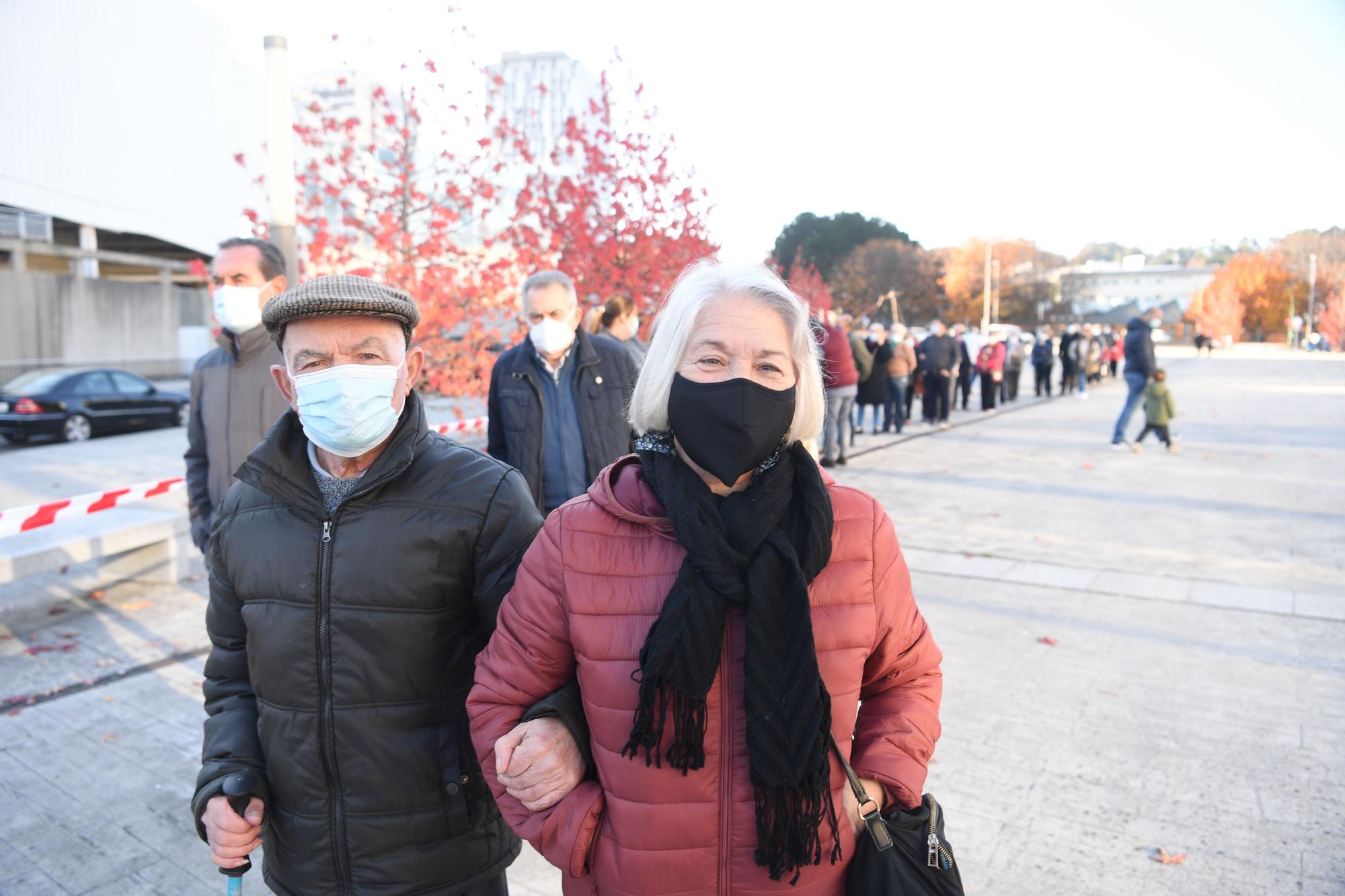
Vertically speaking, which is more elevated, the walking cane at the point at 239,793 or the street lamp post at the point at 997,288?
the street lamp post at the point at 997,288

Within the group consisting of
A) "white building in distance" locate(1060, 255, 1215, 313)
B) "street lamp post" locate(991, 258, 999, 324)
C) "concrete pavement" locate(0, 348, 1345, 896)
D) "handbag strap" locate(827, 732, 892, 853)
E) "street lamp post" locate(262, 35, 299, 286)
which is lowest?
"concrete pavement" locate(0, 348, 1345, 896)

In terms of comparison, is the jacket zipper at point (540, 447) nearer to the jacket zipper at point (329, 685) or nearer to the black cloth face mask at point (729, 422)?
the jacket zipper at point (329, 685)

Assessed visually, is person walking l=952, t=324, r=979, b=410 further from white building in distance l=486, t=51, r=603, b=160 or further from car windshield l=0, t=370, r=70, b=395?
car windshield l=0, t=370, r=70, b=395

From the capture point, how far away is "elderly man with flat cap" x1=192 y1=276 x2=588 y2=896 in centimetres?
191

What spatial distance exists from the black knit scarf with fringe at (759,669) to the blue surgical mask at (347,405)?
2.51 feet

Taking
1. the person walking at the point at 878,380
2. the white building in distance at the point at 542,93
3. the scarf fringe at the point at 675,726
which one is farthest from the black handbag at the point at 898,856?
the person walking at the point at 878,380

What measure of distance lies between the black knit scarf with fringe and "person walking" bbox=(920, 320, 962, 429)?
16.8 m

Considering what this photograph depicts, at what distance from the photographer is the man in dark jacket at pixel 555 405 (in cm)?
462

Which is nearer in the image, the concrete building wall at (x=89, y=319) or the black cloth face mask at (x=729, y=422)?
the black cloth face mask at (x=729, y=422)

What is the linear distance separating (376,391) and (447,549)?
389 mm

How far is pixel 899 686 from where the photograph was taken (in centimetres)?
187

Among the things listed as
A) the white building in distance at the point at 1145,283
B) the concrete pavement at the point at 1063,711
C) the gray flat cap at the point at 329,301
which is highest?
the white building in distance at the point at 1145,283

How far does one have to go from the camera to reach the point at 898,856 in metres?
1.69

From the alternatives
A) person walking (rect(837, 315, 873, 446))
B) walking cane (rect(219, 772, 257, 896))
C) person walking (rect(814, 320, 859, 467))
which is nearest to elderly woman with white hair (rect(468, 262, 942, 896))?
walking cane (rect(219, 772, 257, 896))
